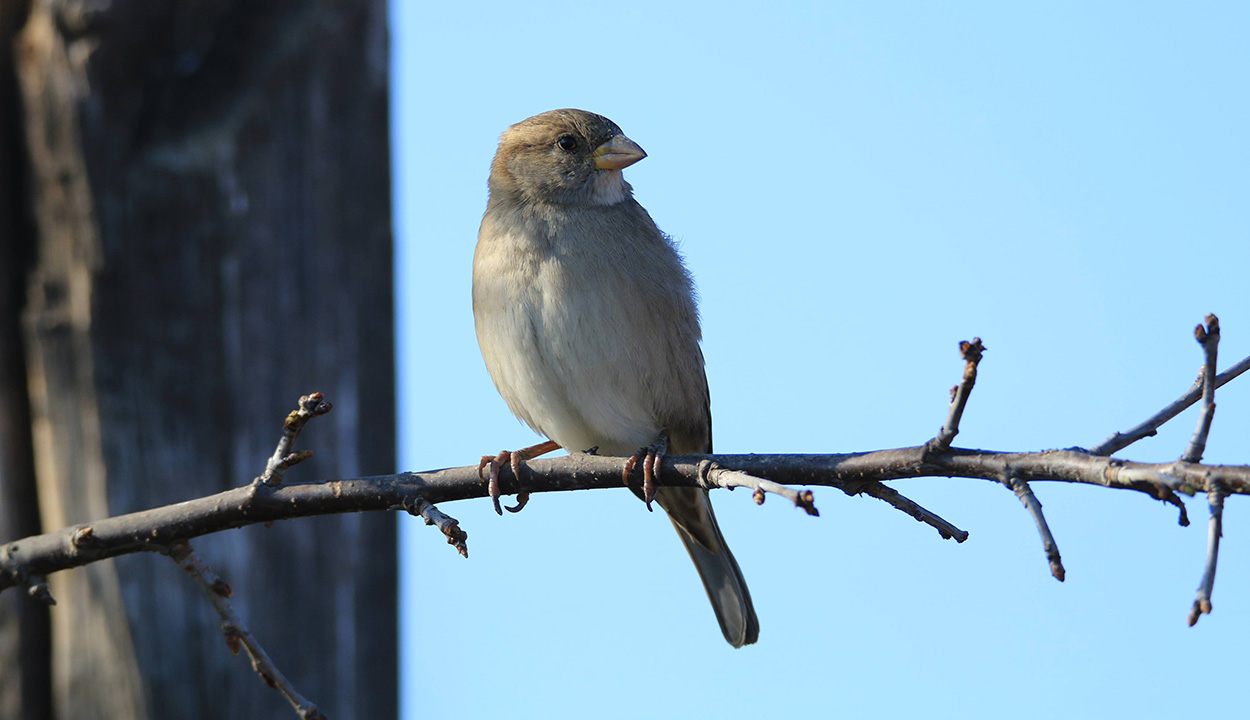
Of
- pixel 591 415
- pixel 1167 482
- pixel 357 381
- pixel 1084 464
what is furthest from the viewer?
pixel 591 415

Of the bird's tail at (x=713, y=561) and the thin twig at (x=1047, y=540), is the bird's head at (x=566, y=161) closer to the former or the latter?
the bird's tail at (x=713, y=561)

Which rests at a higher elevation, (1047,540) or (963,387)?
(963,387)

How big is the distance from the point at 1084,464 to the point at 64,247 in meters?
2.97

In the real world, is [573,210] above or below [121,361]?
above

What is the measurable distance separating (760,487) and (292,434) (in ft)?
3.42

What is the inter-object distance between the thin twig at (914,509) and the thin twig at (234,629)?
1247 mm

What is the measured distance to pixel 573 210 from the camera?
4.64 metres

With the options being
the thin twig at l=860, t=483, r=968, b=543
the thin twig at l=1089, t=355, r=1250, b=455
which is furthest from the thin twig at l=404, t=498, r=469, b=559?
the thin twig at l=1089, t=355, r=1250, b=455

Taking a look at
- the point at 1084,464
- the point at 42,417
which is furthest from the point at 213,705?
the point at 1084,464

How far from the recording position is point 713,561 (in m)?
4.66

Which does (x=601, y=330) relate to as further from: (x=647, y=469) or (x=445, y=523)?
(x=445, y=523)

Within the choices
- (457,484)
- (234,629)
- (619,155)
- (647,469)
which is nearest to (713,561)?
(647,469)

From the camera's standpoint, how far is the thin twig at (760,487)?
1963 millimetres

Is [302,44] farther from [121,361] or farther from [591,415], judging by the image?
[591,415]
